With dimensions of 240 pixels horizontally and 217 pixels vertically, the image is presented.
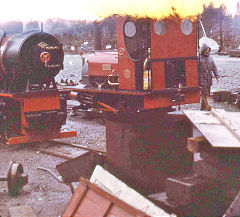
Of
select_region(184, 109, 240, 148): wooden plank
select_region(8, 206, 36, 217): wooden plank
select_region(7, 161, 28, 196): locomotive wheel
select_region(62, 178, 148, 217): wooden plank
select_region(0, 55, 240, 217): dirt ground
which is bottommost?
select_region(0, 55, 240, 217): dirt ground

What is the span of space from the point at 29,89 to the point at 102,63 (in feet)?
8.49

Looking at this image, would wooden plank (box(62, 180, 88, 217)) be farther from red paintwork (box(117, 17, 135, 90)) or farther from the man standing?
the man standing

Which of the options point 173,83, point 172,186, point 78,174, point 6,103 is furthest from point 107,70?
point 172,186

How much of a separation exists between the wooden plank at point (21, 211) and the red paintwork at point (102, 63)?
5507 mm

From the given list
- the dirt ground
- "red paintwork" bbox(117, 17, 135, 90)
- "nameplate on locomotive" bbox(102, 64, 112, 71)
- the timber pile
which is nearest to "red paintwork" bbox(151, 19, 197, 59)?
"red paintwork" bbox(117, 17, 135, 90)

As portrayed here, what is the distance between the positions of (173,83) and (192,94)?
0.52 metres

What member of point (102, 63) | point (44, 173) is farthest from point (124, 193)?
point (102, 63)

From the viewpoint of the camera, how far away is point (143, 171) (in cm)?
530

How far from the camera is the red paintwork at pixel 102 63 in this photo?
1064 centimetres

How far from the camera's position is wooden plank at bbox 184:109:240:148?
13.7 feet

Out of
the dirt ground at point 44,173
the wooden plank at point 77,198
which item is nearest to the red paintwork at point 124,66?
the dirt ground at point 44,173

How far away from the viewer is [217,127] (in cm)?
462

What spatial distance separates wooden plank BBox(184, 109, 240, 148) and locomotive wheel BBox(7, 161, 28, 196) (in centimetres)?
246

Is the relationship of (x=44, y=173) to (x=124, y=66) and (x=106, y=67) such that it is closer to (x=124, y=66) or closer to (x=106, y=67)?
(x=124, y=66)
